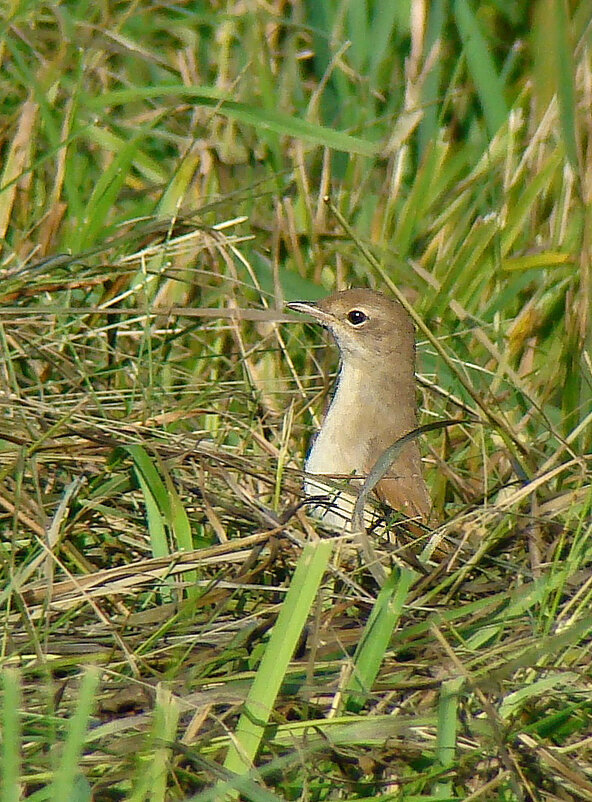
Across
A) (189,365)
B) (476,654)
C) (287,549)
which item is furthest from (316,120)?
(476,654)

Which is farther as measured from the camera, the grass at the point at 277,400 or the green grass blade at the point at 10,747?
the grass at the point at 277,400

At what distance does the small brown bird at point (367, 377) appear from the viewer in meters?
3.75

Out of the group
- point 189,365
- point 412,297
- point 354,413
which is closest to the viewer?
point 354,413

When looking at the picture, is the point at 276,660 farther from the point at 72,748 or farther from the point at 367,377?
the point at 367,377

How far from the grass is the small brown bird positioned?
0.13 meters

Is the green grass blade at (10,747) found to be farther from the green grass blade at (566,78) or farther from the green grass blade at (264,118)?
the green grass blade at (264,118)

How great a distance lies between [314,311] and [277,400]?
0.33 meters

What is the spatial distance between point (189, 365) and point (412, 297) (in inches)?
Result: 36.8

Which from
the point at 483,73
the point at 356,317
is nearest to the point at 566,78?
the point at 356,317

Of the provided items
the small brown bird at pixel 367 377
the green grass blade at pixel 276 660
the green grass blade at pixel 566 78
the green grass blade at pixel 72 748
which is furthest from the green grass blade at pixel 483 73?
the green grass blade at pixel 72 748

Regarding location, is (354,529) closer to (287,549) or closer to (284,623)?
(287,549)

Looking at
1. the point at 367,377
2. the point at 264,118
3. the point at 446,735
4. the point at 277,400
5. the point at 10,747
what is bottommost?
the point at 277,400

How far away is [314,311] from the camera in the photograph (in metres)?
3.91

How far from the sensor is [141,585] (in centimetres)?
283
